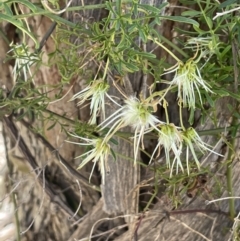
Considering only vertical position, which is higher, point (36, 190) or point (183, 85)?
point (183, 85)

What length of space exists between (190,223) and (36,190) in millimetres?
450

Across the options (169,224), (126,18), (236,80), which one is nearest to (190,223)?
(169,224)

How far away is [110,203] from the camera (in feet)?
2.97

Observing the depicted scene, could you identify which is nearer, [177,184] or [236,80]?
[236,80]

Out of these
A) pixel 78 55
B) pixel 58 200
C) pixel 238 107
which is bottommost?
pixel 58 200

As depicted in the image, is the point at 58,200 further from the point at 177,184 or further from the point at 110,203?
the point at 177,184

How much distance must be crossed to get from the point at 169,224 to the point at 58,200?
316 millimetres

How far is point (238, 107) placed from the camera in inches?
25.0

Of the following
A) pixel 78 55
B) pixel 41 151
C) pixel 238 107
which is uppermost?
pixel 78 55

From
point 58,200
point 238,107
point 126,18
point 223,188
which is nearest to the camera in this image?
point 126,18

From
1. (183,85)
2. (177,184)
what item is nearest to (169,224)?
(177,184)

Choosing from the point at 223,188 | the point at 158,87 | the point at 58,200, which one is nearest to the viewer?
the point at 223,188

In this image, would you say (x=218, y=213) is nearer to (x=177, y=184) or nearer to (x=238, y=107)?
(x=177, y=184)

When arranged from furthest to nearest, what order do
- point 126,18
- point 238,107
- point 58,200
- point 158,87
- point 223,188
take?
point 58,200
point 158,87
point 223,188
point 238,107
point 126,18
